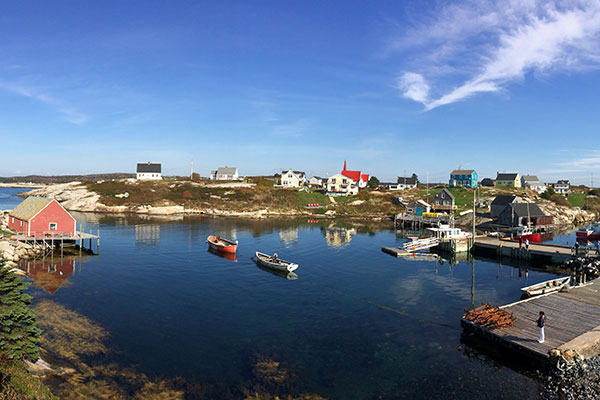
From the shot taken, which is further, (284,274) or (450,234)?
(450,234)

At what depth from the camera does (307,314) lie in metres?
35.0

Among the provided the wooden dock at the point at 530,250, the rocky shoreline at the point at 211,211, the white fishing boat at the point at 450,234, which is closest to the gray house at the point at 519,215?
the white fishing boat at the point at 450,234

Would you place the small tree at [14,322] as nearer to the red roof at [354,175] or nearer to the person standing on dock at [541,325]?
the person standing on dock at [541,325]

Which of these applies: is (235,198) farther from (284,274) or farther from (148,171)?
(284,274)

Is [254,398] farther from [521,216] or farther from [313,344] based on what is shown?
[521,216]

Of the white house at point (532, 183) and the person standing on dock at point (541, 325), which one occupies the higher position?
the white house at point (532, 183)

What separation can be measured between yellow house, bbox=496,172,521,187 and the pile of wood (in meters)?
158

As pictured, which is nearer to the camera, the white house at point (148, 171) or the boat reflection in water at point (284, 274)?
the boat reflection in water at point (284, 274)

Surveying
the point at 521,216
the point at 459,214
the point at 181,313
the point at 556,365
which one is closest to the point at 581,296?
the point at 556,365

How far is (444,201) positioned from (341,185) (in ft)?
140

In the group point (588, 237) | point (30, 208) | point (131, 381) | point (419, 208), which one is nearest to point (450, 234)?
point (588, 237)

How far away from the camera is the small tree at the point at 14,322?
70.2 ft

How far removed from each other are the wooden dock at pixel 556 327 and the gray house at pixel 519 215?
Result: 5914cm

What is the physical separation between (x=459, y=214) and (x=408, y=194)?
3448 centimetres
